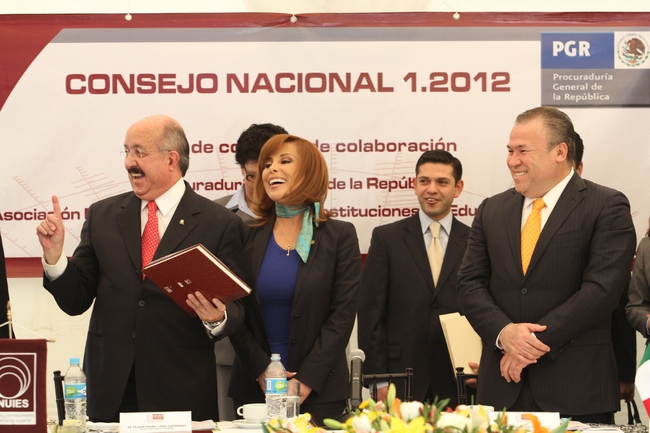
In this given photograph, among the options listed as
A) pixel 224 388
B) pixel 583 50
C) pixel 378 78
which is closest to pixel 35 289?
pixel 224 388

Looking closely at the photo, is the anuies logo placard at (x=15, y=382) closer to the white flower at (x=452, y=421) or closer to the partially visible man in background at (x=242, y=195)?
the white flower at (x=452, y=421)

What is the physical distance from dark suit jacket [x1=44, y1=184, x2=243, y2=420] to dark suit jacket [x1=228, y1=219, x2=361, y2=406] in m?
0.15

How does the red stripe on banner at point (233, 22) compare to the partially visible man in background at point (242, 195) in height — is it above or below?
above

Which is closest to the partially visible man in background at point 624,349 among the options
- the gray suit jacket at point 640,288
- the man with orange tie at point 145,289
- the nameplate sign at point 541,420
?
the gray suit jacket at point 640,288

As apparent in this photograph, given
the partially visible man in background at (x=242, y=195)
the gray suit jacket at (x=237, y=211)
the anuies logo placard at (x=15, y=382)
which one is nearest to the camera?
the anuies logo placard at (x=15, y=382)

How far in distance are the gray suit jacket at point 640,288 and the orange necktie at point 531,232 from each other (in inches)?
35.5

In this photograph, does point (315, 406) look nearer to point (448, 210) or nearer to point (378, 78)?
point (448, 210)

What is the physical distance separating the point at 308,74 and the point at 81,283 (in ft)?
6.19

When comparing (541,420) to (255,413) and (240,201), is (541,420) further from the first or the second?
(240,201)

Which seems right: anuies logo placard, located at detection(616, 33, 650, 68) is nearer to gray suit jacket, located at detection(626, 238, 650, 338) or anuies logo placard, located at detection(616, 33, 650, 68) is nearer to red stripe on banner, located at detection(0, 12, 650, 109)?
red stripe on banner, located at detection(0, 12, 650, 109)

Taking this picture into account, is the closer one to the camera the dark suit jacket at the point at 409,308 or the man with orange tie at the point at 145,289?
the man with orange tie at the point at 145,289

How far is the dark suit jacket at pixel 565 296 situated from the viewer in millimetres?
3227

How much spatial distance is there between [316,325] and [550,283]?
3.19ft

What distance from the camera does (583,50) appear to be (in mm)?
4648
